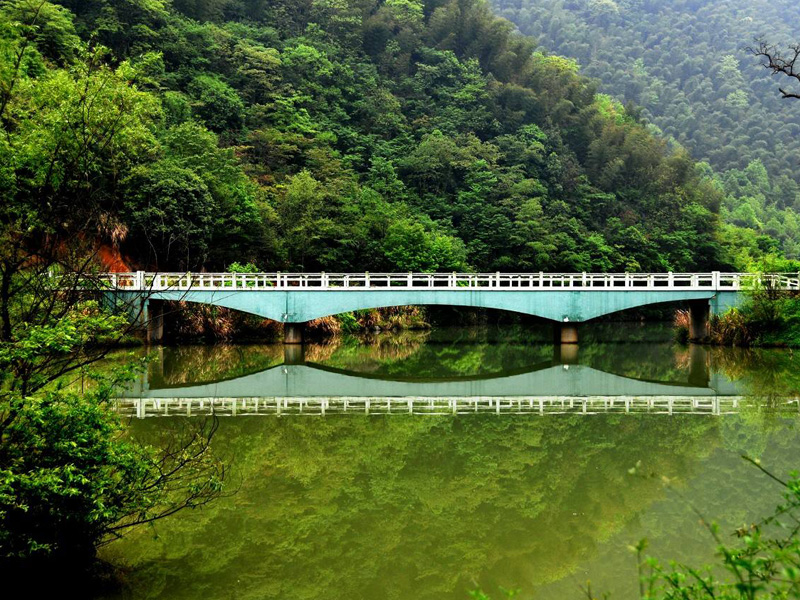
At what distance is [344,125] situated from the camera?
5409 centimetres

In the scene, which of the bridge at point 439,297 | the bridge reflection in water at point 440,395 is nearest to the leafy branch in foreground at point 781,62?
the bridge reflection in water at point 440,395

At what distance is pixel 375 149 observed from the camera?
52.9 m

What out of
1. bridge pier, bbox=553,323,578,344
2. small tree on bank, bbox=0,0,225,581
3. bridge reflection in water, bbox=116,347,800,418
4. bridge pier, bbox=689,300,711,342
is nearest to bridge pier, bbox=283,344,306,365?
bridge reflection in water, bbox=116,347,800,418

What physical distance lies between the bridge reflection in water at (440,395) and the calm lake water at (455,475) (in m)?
0.09

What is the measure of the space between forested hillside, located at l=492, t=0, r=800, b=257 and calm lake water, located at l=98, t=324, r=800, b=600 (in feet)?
193

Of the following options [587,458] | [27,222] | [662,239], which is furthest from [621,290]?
[27,222]

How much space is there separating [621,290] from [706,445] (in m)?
18.0

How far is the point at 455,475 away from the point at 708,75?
10694 cm

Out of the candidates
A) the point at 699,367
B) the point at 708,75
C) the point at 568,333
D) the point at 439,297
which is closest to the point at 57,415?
the point at 699,367

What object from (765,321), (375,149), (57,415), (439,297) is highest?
(375,149)

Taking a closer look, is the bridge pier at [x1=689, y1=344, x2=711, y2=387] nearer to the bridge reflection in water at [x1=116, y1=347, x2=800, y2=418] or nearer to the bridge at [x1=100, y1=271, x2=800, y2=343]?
the bridge reflection in water at [x1=116, y1=347, x2=800, y2=418]

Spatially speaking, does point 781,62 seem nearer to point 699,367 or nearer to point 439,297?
point 699,367

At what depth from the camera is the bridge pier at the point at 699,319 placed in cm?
3120

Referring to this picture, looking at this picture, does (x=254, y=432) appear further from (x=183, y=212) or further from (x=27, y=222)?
(x=183, y=212)
